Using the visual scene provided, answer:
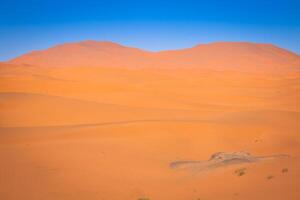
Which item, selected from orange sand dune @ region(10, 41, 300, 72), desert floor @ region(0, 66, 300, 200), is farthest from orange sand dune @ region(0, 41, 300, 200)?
orange sand dune @ region(10, 41, 300, 72)

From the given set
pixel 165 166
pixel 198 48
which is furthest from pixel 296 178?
pixel 198 48

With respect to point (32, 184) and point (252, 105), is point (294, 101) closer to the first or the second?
point (252, 105)

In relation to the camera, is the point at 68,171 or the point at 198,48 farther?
the point at 198,48

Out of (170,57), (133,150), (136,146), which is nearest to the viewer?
(133,150)

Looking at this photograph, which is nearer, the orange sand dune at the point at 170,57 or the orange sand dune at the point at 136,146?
the orange sand dune at the point at 136,146

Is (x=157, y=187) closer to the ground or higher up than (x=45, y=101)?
closer to the ground

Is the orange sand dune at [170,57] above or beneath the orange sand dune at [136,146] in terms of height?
above

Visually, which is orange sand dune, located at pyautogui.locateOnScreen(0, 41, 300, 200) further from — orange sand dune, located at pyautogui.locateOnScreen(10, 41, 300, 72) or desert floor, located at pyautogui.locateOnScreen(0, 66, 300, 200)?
orange sand dune, located at pyautogui.locateOnScreen(10, 41, 300, 72)

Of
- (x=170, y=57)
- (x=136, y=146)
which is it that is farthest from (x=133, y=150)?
(x=170, y=57)

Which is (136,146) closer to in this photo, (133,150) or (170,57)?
(133,150)

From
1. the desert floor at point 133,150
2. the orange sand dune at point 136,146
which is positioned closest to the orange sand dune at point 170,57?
the orange sand dune at point 136,146

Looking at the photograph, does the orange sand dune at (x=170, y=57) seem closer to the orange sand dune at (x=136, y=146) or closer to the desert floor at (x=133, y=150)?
the orange sand dune at (x=136, y=146)

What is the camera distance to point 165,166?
10.8 m

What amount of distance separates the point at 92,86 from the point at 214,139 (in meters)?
22.3
